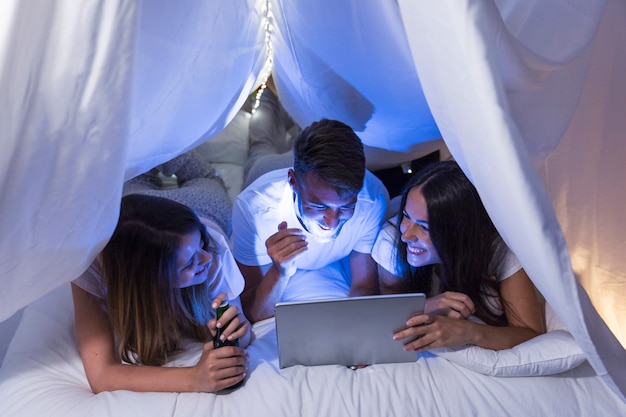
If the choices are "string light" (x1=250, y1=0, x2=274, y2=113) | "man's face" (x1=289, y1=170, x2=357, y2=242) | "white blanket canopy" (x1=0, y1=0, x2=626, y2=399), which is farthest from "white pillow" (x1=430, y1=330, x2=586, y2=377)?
"string light" (x1=250, y1=0, x2=274, y2=113)

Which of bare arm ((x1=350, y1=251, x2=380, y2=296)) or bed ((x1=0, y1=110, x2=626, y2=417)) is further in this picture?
bare arm ((x1=350, y1=251, x2=380, y2=296))

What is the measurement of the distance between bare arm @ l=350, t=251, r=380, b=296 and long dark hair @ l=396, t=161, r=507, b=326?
24cm

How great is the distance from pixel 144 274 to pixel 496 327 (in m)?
0.75

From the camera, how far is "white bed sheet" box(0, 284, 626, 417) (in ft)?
2.70

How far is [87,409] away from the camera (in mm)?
816

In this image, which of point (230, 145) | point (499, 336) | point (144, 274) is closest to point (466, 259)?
point (499, 336)

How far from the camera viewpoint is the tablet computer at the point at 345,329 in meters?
0.85

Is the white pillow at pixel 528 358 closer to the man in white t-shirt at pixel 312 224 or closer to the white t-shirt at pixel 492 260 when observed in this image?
the white t-shirt at pixel 492 260

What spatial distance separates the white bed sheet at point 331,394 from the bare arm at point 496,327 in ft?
0.19

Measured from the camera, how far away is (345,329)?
2.91 feet

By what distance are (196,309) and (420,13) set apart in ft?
2.57

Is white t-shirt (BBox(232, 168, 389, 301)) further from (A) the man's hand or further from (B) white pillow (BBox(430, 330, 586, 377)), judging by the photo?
(B) white pillow (BBox(430, 330, 586, 377))

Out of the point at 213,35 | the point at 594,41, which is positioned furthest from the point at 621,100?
the point at 213,35

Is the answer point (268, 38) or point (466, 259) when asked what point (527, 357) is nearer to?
point (466, 259)
